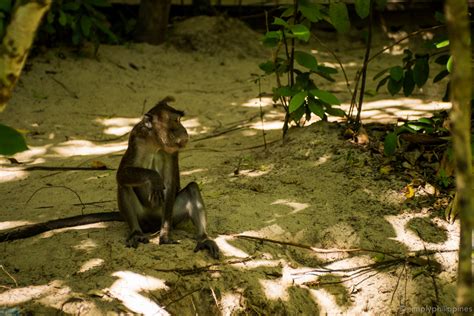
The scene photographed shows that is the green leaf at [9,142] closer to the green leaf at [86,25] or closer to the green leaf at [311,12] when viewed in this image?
the green leaf at [311,12]

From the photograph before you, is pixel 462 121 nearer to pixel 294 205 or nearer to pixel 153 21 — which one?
pixel 294 205

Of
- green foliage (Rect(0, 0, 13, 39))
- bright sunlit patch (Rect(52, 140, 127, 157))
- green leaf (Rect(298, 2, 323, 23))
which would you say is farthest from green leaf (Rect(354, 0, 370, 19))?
green foliage (Rect(0, 0, 13, 39))

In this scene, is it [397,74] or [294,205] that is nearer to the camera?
[294,205]

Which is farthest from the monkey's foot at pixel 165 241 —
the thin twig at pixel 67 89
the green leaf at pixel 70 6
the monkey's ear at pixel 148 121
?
the green leaf at pixel 70 6

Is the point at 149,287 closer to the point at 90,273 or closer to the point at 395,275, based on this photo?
the point at 90,273

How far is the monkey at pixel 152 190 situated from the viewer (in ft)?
15.7

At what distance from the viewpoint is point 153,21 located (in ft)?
33.1

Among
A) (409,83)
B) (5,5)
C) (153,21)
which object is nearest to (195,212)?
(409,83)

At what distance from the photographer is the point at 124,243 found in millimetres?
4734

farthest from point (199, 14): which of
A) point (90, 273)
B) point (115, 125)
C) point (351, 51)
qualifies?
point (90, 273)

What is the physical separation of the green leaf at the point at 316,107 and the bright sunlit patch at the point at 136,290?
240 centimetres

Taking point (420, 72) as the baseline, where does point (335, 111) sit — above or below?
below

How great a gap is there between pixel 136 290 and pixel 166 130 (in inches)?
49.4

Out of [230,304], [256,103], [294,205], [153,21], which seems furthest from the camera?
[153,21]
